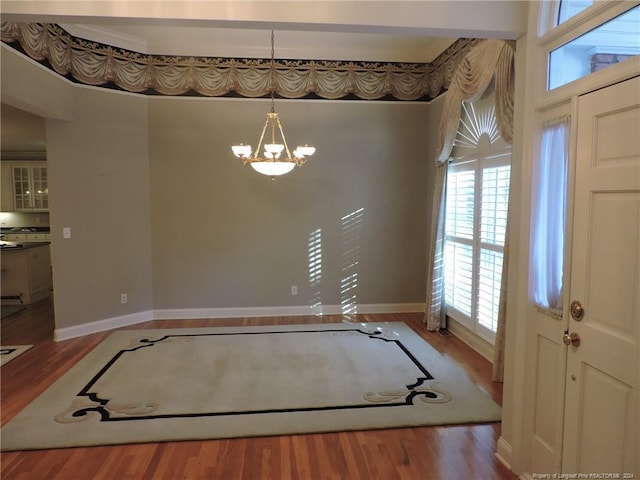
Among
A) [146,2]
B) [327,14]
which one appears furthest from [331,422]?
[146,2]

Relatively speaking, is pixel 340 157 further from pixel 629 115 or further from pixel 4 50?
pixel 629 115

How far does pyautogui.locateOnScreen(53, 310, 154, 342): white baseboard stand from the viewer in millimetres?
4816

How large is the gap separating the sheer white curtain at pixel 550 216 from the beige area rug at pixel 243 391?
1.33 metres

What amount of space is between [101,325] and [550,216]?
501 centimetres

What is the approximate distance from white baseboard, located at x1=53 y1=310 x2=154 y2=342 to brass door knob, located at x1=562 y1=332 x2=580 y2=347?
4958mm

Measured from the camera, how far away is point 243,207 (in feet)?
18.7

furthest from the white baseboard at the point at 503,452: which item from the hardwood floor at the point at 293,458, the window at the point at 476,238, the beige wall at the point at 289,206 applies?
the beige wall at the point at 289,206

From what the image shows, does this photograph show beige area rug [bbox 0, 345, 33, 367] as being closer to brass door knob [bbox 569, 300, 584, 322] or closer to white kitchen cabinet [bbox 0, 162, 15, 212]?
brass door knob [bbox 569, 300, 584, 322]

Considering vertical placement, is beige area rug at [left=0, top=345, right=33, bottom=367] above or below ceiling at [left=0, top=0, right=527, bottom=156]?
below


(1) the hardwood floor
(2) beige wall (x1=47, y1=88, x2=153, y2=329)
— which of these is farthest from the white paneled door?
(2) beige wall (x1=47, y1=88, x2=153, y2=329)

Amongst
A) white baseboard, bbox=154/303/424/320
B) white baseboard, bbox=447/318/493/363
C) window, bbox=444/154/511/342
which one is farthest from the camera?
white baseboard, bbox=154/303/424/320

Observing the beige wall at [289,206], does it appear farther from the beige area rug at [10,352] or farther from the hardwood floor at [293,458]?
the hardwood floor at [293,458]

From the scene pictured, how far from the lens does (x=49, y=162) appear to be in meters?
4.67

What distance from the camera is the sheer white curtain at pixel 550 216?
85.0 inches
